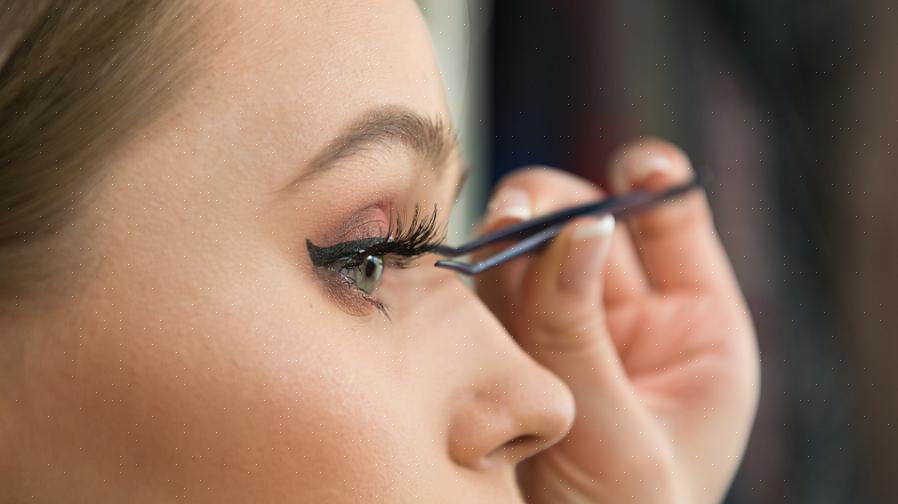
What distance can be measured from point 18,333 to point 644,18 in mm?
253

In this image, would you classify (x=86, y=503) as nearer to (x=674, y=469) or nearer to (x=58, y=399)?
(x=58, y=399)

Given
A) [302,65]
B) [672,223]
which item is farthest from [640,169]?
[302,65]

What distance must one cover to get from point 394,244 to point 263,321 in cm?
5

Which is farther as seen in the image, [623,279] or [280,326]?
[623,279]

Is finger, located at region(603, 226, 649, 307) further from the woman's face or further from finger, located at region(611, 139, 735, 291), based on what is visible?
the woman's face

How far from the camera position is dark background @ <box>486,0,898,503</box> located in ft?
1.01

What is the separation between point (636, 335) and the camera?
0.39 m

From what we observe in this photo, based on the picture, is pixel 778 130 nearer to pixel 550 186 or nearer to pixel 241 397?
pixel 550 186

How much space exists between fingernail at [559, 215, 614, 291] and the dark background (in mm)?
36

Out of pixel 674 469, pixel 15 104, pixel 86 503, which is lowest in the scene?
pixel 674 469

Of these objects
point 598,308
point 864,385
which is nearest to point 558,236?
point 598,308

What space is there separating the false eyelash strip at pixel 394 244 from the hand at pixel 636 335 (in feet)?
0.09

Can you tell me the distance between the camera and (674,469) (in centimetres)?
36

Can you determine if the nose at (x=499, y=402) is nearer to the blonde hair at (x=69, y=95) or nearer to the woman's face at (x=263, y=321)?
the woman's face at (x=263, y=321)
